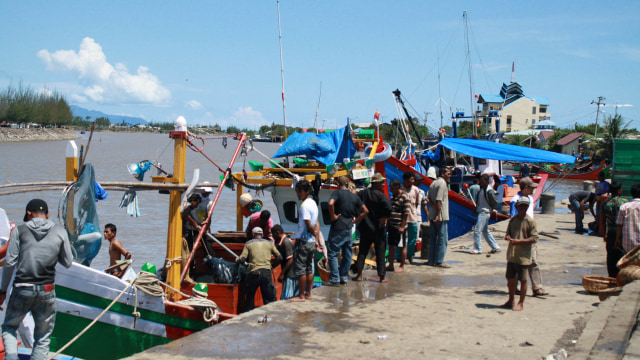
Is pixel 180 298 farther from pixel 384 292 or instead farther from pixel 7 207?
pixel 7 207

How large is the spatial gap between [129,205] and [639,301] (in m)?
6.87

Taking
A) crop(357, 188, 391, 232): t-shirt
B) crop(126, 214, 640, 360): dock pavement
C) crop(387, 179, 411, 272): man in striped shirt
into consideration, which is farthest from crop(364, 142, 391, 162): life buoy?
crop(357, 188, 391, 232): t-shirt

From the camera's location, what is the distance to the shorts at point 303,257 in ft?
24.9

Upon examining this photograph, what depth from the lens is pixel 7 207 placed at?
24.8 m

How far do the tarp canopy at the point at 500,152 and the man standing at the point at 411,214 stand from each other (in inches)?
243

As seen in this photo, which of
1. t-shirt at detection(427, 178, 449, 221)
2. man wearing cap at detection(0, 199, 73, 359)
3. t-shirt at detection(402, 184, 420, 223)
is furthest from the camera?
t-shirt at detection(402, 184, 420, 223)

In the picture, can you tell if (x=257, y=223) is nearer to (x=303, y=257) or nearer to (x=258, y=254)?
(x=258, y=254)

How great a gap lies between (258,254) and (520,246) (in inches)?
131

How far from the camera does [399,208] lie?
9.01 m

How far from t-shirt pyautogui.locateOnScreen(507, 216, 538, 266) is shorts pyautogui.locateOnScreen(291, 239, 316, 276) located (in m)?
2.52

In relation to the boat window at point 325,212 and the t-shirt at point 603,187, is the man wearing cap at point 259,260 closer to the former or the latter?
the boat window at point 325,212

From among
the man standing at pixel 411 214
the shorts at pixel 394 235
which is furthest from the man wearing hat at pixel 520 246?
the man standing at pixel 411 214

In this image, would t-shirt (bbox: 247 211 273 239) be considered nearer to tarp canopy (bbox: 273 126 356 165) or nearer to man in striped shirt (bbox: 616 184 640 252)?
tarp canopy (bbox: 273 126 356 165)

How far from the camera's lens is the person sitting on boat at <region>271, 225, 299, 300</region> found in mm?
7980
